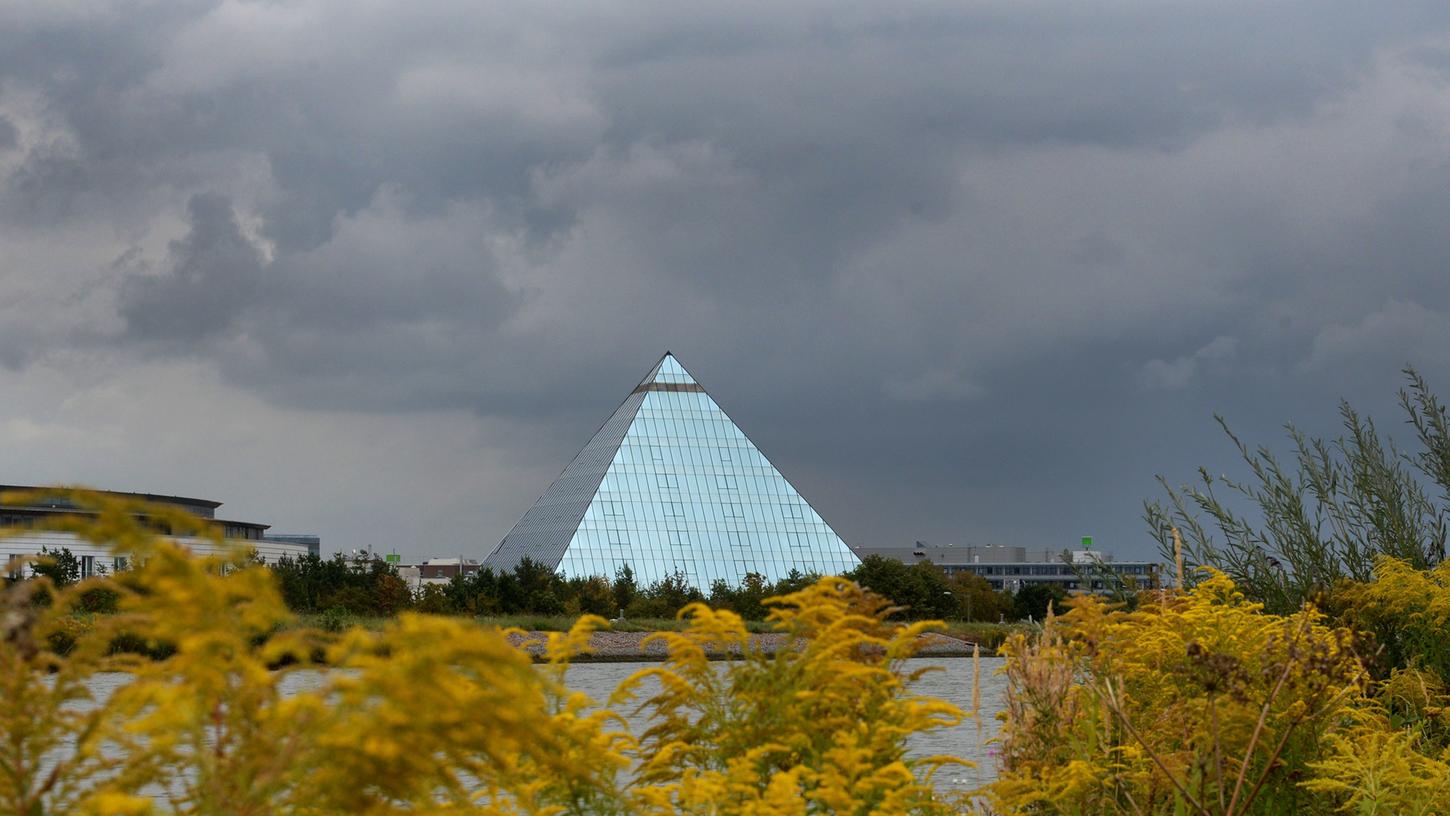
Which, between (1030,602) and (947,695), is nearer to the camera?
(947,695)

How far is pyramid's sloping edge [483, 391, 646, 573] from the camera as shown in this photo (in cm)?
5147

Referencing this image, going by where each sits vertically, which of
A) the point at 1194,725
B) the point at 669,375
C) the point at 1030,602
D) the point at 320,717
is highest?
the point at 669,375

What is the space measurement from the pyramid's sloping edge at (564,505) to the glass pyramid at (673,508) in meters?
0.06

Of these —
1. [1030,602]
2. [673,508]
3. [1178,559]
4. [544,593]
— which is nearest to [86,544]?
[544,593]

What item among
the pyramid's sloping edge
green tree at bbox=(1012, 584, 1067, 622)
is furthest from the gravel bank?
the pyramid's sloping edge

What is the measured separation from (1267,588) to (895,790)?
6.76 meters

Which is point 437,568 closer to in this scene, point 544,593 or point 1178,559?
point 544,593

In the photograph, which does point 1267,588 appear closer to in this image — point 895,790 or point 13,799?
point 895,790

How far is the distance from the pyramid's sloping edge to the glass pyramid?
6cm

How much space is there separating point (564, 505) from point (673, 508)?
4.65 m

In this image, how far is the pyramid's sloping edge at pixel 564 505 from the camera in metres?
51.5

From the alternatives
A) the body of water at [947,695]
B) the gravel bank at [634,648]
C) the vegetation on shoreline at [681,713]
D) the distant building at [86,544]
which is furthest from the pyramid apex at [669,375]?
the vegetation on shoreline at [681,713]

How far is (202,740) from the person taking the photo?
217cm

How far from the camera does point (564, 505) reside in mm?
54062
